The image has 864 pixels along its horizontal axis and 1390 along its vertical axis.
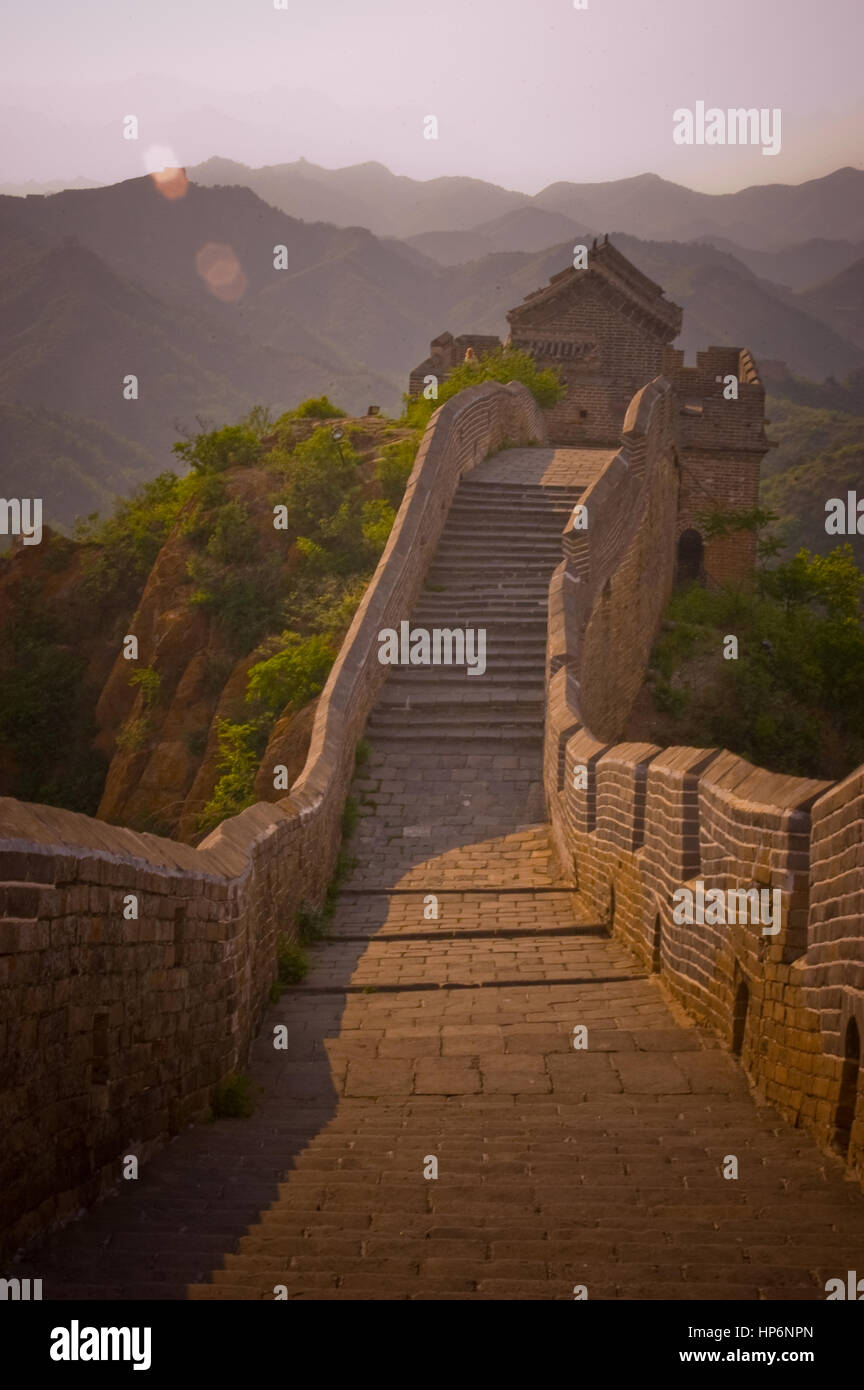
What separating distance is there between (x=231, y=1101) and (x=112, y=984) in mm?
1463

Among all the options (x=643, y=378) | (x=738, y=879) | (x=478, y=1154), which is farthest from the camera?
(x=643, y=378)

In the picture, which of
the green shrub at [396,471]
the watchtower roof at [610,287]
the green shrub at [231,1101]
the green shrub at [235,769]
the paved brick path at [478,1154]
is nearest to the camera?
the paved brick path at [478,1154]

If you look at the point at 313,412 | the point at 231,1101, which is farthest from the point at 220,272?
the point at 231,1101

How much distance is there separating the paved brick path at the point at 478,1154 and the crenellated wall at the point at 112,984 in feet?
0.52

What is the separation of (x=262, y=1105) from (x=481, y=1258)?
8.53 ft

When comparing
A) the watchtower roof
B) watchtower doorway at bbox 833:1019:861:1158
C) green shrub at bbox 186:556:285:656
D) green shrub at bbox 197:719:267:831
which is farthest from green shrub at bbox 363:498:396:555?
the watchtower roof

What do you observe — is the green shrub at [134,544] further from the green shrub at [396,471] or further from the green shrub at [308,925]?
the green shrub at [308,925]

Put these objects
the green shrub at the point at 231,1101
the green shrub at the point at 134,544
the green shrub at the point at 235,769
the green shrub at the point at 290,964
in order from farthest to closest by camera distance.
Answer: the green shrub at the point at 134,544, the green shrub at the point at 235,769, the green shrub at the point at 290,964, the green shrub at the point at 231,1101

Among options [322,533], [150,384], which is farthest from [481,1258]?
[150,384]

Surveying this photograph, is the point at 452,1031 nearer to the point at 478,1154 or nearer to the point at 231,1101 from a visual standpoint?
the point at 231,1101

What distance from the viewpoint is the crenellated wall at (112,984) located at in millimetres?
3975

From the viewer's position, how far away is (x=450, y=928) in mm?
9570

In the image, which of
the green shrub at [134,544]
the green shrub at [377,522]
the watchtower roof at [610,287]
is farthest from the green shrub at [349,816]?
the watchtower roof at [610,287]

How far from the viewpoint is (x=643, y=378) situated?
34156 millimetres
